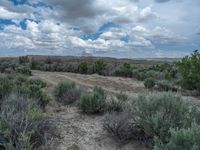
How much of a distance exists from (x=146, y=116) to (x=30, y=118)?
8.50 ft

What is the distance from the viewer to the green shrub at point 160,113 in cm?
530

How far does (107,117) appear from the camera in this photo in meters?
6.41

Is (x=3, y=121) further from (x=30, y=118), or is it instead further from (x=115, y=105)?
(x=115, y=105)

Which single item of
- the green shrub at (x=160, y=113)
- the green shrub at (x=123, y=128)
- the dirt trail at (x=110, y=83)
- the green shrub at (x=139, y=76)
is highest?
the green shrub at (x=160, y=113)

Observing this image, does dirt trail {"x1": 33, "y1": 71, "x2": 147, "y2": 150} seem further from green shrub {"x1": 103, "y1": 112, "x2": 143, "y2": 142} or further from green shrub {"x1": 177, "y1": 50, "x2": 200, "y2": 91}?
green shrub {"x1": 177, "y1": 50, "x2": 200, "y2": 91}

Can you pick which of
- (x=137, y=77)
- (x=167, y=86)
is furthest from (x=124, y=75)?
(x=167, y=86)

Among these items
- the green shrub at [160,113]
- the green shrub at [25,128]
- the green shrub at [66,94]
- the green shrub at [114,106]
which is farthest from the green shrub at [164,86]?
the green shrub at [25,128]

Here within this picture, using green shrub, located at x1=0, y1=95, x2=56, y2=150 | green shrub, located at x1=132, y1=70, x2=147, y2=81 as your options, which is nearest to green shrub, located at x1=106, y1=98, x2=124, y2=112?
green shrub, located at x1=0, y1=95, x2=56, y2=150

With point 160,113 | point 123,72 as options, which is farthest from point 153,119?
point 123,72

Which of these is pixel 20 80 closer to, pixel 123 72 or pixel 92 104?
pixel 92 104

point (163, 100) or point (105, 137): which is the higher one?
point (163, 100)

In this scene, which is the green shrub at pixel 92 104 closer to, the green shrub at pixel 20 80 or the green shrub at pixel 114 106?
the green shrub at pixel 114 106

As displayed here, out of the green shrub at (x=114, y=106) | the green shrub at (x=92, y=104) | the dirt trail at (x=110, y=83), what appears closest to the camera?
the green shrub at (x=114, y=106)

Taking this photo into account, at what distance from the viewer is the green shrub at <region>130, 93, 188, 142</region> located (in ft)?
17.4
